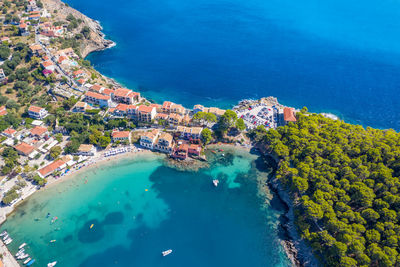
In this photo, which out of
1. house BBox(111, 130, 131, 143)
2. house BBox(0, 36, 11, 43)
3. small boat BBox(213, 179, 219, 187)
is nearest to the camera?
small boat BBox(213, 179, 219, 187)

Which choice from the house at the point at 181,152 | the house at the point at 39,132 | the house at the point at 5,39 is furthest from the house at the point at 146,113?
the house at the point at 5,39

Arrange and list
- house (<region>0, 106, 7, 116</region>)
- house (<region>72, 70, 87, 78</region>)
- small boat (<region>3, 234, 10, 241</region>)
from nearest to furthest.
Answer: small boat (<region>3, 234, 10, 241</region>)
house (<region>0, 106, 7, 116</region>)
house (<region>72, 70, 87, 78</region>)

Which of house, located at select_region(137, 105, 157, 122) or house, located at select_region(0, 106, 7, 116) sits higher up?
house, located at select_region(137, 105, 157, 122)

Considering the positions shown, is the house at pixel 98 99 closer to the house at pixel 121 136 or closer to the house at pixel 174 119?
the house at pixel 121 136

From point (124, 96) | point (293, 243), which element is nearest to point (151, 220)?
point (293, 243)

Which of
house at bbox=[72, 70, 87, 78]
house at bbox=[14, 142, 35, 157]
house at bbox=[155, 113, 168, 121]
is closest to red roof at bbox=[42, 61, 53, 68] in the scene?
house at bbox=[72, 70, 87, 78]

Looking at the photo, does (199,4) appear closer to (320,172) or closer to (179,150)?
(179,150)

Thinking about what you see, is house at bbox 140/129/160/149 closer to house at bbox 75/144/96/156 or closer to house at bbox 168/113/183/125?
house at bbox 168/113/183/125
